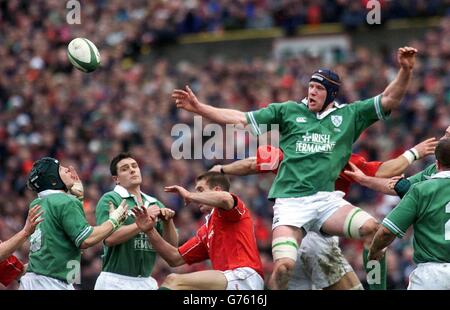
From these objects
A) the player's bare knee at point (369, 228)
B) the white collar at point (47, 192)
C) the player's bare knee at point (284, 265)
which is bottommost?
the player's bare knee at point (284, 265)

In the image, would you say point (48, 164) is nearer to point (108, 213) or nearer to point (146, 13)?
point (108, 213)

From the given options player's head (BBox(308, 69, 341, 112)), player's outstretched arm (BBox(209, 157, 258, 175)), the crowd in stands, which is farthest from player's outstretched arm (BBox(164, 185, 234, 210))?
the crowd in stands

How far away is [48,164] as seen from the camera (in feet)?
38.2

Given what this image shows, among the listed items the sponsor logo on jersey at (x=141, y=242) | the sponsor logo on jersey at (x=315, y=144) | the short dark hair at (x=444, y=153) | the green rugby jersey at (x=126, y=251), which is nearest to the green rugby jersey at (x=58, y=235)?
the green rugby jersey at (x=126, y=251)

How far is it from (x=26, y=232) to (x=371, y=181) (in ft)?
11.5

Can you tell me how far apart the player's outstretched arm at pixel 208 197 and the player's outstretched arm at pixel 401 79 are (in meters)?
1.87

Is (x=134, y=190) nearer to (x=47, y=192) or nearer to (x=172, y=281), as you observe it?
(x=47, y=192)

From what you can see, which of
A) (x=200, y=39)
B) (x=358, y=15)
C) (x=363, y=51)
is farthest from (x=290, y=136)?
(x=200, y=39)

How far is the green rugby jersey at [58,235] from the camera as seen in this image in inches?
A: 446

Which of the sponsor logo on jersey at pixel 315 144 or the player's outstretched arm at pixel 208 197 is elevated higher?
the sponsor logo on jersey at pixel 315 144

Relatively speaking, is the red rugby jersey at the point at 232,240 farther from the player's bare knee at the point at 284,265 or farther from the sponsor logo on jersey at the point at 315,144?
the sponsor logo on jersey at the point at 315,144

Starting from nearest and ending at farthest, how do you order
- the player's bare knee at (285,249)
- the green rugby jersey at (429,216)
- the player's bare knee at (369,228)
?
the green rugby jersey at (429,216) < the player's bare knee at (369,228) < the player's bare knee at (285,249)

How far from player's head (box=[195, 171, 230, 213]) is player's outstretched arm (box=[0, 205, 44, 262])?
176cm

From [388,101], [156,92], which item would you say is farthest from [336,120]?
[156,92]
